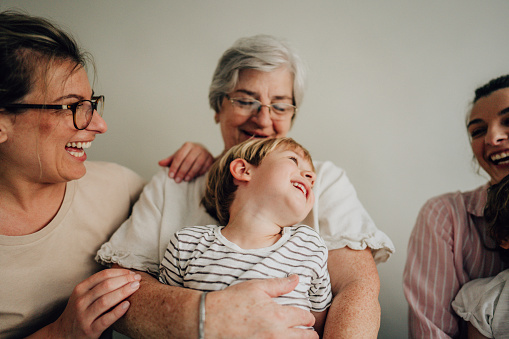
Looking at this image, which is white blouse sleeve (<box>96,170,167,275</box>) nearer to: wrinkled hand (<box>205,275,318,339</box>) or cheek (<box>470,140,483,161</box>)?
wrinkled hand (<box>205,275,318,339</box>)

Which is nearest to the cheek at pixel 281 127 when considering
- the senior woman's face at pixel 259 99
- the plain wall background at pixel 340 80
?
the senior woman's face at pixel 259 99

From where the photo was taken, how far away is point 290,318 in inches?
44.1

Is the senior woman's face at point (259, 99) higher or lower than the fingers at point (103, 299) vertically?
higher

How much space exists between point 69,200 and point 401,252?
80.3 inches

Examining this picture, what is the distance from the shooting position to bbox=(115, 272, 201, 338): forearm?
111 centimetres

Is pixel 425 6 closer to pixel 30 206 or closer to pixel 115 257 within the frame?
pixel 115 257

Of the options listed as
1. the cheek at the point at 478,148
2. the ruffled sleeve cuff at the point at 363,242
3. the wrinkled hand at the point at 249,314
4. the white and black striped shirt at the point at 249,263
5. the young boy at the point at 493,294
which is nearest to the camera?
the wrinkled hand at the point at 249,314

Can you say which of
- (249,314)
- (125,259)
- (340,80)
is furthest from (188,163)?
(340,80)

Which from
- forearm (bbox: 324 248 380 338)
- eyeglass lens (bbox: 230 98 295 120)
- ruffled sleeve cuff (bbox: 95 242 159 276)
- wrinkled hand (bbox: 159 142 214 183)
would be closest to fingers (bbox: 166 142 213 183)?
wrinkled hand (bbox: 159 142 214 183)

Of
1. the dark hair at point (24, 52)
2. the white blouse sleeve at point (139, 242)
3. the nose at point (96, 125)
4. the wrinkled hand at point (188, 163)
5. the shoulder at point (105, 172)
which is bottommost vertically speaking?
the white blouse sleeve at point (139, 242)

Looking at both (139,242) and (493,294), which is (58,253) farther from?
(493,294)

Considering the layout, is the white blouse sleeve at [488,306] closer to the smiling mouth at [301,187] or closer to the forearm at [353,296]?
the forearm at [353,296]

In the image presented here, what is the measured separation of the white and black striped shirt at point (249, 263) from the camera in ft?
3.92

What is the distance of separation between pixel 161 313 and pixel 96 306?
0.83 feet
